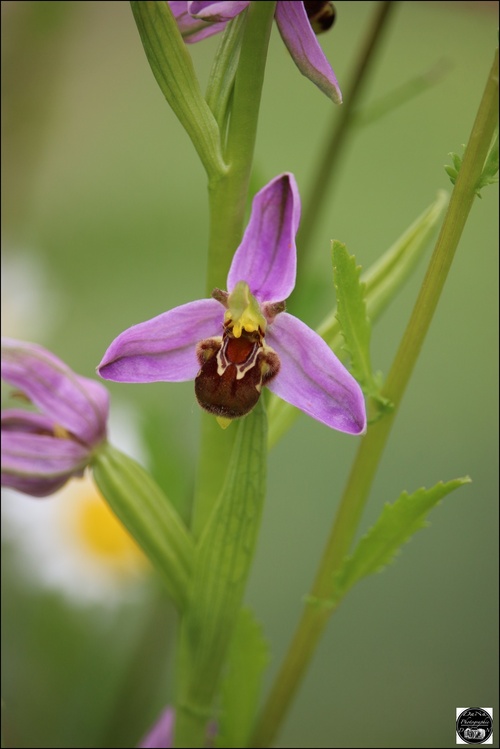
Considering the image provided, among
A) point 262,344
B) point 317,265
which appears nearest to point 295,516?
point 317,265

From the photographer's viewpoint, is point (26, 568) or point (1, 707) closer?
point (1, 707)

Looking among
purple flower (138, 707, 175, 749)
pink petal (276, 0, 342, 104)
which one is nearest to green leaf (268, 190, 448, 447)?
pink petal (276, 0, 342, 104)

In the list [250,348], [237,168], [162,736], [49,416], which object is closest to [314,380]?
[250,348]

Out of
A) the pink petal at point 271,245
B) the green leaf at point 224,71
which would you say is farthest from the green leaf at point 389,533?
the green leaf at point 224,71

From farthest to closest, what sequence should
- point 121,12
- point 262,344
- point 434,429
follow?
point 121,12 < point 434,429 < point 262,344

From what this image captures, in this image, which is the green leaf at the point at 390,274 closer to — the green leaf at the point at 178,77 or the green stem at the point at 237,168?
the green stem at the point at 237,168

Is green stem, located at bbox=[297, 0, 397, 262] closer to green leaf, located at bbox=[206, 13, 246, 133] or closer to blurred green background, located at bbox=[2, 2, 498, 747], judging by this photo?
blurred green background, located at bbox=[2, 2, 498, 747]

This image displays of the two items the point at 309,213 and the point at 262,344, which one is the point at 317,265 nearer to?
the point at 309,213
